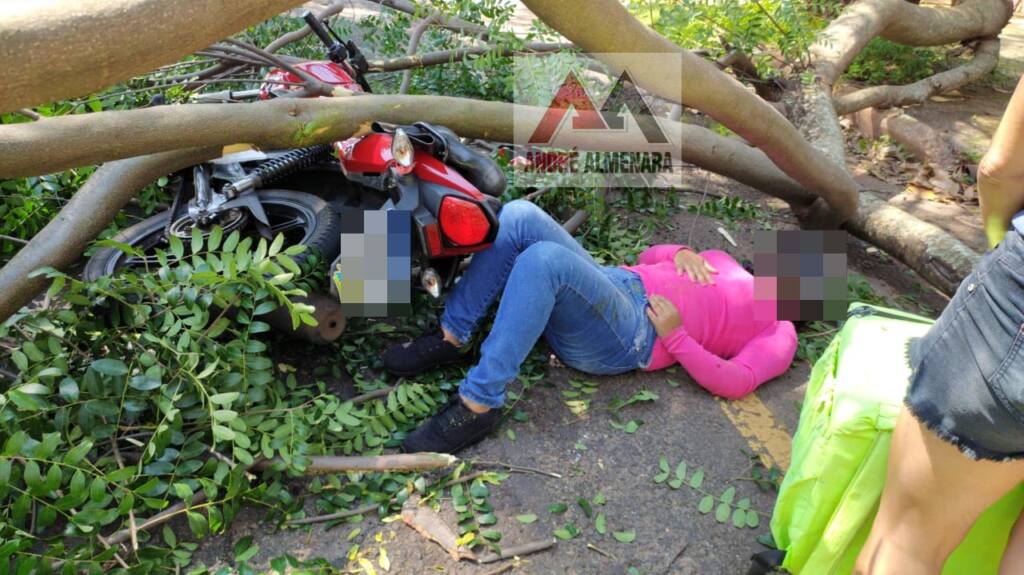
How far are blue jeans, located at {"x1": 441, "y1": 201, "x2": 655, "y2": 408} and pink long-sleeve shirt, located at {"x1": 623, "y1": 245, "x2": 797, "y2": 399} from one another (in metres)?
0.10

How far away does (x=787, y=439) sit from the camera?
2.69 m

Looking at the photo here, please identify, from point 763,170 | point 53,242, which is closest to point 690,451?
point 763,170

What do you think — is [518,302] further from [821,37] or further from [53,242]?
[821,37]

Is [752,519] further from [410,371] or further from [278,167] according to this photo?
[278,167]

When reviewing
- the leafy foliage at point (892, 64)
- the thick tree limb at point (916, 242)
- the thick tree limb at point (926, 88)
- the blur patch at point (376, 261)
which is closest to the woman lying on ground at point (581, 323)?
the blur patch at point (376, 261)

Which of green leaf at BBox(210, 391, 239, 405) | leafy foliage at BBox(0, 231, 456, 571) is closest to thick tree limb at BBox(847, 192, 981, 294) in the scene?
leafy foliage at BBox(0, 231, 456, 571)

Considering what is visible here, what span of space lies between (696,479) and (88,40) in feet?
7.03

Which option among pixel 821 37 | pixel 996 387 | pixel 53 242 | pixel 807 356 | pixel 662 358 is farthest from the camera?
pixel 821 37

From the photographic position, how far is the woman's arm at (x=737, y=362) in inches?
107

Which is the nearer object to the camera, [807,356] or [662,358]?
[662,358]

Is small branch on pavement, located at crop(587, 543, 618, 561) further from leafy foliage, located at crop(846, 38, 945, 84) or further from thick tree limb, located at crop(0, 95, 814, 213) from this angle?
leafy foliage, located at crop(846, 38, 945, 84)

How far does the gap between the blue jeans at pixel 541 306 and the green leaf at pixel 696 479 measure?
0.51 metres

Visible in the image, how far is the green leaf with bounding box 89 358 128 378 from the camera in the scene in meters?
2.06

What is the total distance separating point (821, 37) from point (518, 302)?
347cm
